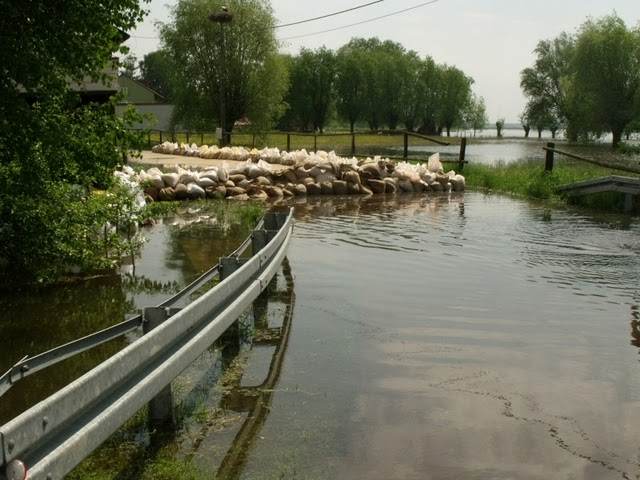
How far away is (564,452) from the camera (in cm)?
459

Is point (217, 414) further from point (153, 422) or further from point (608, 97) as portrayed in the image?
point (608, 97)

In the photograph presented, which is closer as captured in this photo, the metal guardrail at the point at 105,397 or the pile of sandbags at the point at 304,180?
the metal guardrail at the point at 105,397

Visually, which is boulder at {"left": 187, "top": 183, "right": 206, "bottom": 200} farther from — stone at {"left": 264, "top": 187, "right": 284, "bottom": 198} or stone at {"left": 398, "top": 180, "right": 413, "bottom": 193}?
stone at {"left": 398, "top": 180, "right": 413, "bottom": 193}

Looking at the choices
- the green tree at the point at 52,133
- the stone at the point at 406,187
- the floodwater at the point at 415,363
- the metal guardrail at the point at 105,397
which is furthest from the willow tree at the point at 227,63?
the metal guardrail at the point at 105,397

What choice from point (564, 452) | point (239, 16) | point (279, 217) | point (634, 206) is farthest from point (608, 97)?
point (564, 452)

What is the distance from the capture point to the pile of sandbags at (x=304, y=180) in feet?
68.9

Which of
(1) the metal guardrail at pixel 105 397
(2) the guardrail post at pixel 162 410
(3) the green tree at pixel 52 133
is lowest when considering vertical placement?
(2) the guardrail post at pixel 162 410

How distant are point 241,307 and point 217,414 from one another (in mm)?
1060

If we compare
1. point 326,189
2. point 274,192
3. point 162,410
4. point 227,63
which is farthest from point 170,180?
point 227,63

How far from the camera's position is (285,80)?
64.8 meters

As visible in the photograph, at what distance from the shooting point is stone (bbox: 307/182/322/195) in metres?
22.8

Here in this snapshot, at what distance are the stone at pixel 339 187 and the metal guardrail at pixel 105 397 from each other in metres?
17.2

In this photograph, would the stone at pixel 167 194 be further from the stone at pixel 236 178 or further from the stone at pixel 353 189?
the stone at pixel 353 189

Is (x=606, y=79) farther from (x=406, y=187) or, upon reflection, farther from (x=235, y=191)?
(x=235, y=191)
